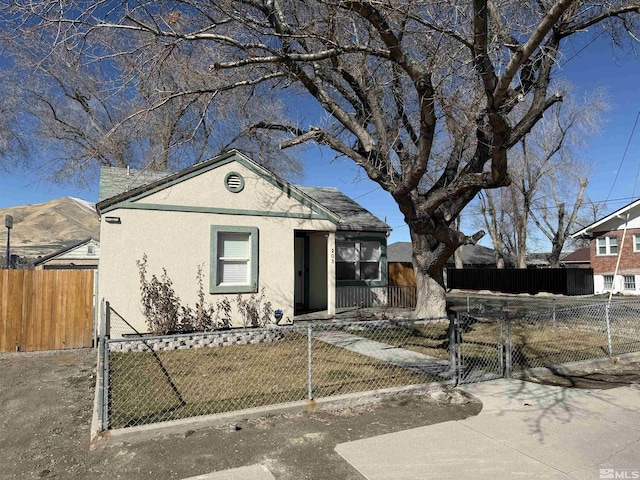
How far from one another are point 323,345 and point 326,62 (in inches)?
268

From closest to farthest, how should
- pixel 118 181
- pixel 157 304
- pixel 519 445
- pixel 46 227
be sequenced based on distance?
pixel 519 445
pixel 157 304
pixel 118 181
pixel 46 227

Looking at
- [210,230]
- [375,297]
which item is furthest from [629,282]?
[210,230]

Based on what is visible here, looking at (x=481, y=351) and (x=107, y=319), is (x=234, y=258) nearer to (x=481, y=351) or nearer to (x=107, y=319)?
(x=107, y=319)

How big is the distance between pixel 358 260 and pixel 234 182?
18.1ft

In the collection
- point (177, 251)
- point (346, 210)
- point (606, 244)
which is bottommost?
point (177, 251)

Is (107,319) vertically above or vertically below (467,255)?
below

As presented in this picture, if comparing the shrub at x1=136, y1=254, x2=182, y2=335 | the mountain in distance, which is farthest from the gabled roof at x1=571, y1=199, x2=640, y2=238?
the mountain in distance

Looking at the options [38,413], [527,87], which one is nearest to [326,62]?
[527,87]

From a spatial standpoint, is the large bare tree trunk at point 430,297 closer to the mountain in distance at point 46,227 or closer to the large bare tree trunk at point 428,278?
the large bare tree trunk at point 428,278

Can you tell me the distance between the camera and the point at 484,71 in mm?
6391

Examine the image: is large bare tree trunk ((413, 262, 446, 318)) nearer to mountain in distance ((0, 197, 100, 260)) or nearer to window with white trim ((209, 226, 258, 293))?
window with white trim ((209, 226, 258, 293))

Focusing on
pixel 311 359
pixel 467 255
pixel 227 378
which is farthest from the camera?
pixel 467 255

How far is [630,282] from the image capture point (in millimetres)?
→ 26969

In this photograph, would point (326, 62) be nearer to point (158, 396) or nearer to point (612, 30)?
point (612, 30)
